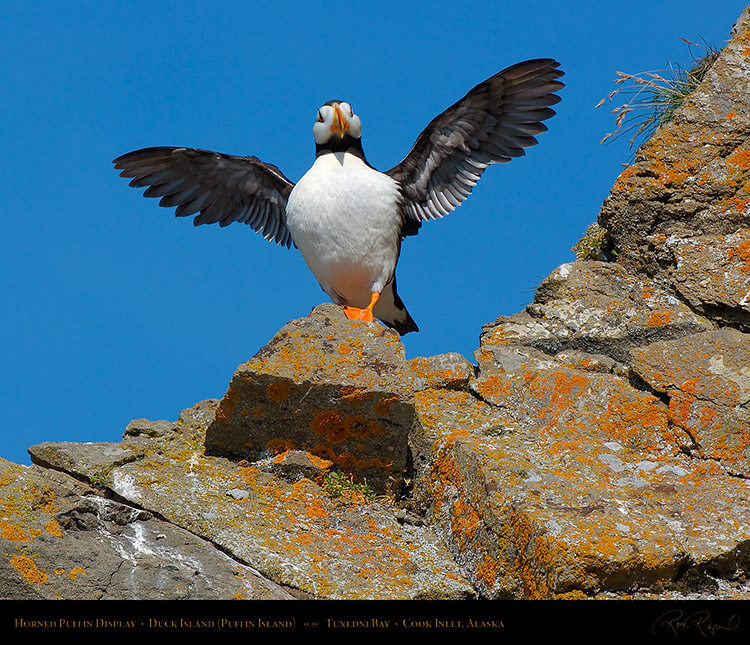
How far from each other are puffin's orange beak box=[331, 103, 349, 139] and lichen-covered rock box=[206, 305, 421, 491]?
2522mm

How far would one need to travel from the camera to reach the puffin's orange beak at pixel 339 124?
730 centimetres

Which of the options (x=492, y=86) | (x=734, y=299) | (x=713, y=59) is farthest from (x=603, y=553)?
(x=713, y=59)

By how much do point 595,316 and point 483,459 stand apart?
183cm

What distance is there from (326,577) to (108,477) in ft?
4.33

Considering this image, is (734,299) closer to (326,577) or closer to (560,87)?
(560,87)

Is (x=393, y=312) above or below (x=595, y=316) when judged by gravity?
above

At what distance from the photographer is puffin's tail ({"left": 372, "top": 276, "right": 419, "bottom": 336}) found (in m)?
7.75

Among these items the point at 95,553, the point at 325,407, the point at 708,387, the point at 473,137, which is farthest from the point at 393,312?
the point at 95,553

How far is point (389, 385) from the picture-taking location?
5051 mm

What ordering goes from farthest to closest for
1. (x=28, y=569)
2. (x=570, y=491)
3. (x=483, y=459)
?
(x=483, y=459) < (x=570, y=491) < (x=28, y=569)

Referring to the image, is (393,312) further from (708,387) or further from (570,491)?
(570,491)

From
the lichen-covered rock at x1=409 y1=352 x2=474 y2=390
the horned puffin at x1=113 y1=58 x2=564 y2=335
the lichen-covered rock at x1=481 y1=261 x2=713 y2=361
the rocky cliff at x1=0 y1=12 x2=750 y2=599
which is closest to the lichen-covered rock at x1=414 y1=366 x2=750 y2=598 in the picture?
the rocky cliff at x1=0 y1=12 x2=750 y2=599

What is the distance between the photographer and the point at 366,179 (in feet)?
23.5
